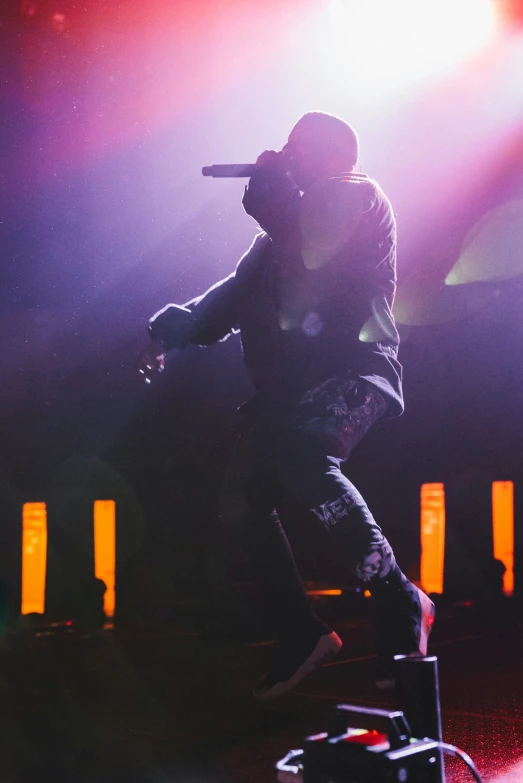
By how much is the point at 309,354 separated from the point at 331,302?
0.50 feet

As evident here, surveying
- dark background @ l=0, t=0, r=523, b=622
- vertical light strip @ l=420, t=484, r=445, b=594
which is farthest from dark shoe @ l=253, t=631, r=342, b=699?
vertical light strip @ l=420, t=484, r=445, b=594

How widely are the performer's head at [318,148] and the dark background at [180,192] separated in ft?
3.54

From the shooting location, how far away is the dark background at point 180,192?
11.2 ft

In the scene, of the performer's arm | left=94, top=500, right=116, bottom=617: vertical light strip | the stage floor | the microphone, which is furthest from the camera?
left=94, top=500, right=116, bottom=617: vertical light strip

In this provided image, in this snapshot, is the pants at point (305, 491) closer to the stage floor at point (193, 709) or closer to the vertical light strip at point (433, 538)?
the stage floor at point (193, 709)

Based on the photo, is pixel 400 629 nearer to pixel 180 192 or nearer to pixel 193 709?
pixel 193 709

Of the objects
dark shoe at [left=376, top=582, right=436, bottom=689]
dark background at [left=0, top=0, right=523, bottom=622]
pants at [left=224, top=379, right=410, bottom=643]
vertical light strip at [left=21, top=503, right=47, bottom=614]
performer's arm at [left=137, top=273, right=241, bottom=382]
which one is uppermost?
dark background at [left=0, top=0, right=523, bottom=622]

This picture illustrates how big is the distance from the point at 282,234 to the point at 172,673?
1.73 metres

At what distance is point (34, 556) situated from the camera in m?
14.2

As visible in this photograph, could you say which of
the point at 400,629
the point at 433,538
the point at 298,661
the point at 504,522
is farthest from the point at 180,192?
the point at 504,522

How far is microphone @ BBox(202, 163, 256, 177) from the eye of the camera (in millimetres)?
1879

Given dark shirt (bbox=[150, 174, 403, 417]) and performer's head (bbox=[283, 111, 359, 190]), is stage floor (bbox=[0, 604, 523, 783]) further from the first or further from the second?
performer's head (bbox=[283, 111, 359, 190])

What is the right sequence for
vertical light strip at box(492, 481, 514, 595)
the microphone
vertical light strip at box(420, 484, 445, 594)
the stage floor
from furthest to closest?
vertical light strip at box(492, 481, 514, 595)
vertical light strip at box(420, 484, 445, 594)
the microphone
the stage floor

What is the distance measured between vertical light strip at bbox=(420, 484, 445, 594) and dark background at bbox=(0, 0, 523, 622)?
4.58 m
